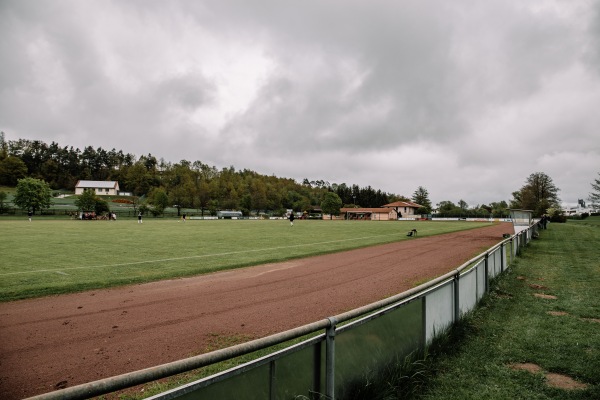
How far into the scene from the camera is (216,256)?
1805cm

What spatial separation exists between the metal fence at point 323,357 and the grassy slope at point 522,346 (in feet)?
1.93

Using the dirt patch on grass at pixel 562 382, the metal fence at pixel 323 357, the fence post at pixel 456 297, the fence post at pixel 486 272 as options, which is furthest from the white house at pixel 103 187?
the dirt patch on grass at pixel 562 382

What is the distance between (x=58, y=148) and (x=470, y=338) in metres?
216

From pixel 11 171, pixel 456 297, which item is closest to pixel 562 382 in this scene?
pixel 456 297

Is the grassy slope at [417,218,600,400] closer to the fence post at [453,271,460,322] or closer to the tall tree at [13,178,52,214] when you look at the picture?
the fence post at [453,271,460,322]

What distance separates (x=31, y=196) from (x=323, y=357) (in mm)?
100222

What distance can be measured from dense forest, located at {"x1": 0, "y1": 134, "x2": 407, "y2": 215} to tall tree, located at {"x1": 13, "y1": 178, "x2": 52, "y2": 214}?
4252cm

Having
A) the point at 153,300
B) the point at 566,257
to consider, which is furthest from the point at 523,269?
the point at 153,300

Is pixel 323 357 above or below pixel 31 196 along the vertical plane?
below

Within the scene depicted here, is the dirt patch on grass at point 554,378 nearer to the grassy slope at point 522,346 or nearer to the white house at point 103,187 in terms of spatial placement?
the grassy slope at point 522,346

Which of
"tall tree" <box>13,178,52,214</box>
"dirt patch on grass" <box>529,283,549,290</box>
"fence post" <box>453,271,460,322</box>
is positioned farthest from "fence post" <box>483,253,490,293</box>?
"tall tree" <box>13,178,52,214</box>

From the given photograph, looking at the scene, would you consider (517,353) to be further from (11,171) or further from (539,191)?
(11,171)

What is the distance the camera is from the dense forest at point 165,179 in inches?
5423

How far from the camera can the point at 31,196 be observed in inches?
3273
